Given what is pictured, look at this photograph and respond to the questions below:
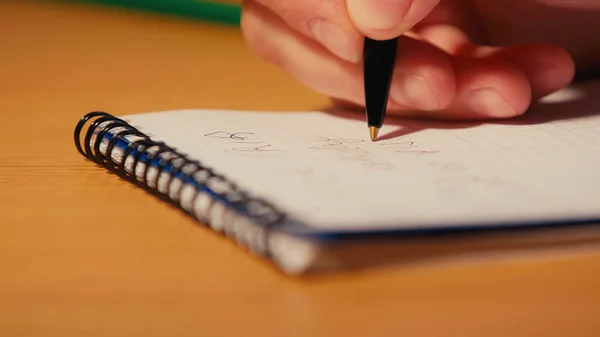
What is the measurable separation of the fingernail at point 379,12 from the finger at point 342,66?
6 centimetres

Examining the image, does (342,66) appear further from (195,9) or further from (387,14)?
(195,9)

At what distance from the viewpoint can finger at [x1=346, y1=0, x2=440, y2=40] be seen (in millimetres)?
554

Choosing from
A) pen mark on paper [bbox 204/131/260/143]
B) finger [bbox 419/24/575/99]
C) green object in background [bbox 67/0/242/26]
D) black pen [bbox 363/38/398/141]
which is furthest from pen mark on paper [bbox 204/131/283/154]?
green object in background [bbox 67/0/242/26]

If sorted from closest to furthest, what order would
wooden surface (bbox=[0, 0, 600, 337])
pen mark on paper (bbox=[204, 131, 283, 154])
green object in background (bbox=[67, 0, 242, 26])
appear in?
wooden surface (bbox=[0, 0, 600, 337]), pen mark on paper (bbox=[204, 131, 283, 154]), green object in background (bbox=[67, 0, 242, 26])

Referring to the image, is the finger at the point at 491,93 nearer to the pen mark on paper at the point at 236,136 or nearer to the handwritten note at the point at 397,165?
Result: the handwritten note at the point at 397,165

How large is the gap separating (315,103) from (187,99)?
0.46ft

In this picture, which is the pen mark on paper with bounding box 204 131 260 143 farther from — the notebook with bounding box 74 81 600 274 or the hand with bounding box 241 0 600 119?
the hand with bounding box 241 0 600 119

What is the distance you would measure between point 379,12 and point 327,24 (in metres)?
0.09

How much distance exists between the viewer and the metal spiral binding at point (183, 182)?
37 centimetres

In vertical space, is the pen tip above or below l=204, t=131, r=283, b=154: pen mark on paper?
above

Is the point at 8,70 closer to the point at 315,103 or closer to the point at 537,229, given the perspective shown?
the point at 315,103

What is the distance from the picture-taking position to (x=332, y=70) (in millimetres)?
702

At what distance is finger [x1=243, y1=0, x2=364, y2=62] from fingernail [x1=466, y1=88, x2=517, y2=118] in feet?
0.30

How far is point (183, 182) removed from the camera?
0.44m
